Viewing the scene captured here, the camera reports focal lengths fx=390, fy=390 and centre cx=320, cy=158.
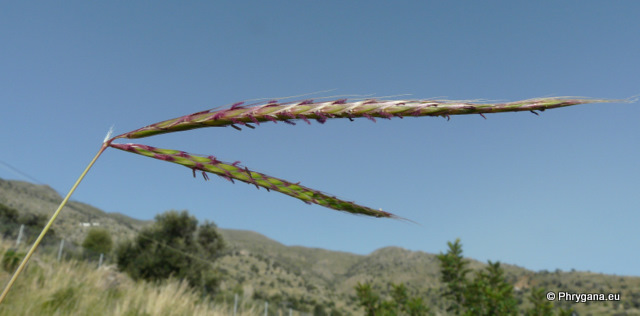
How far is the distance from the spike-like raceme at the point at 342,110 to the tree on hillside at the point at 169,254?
2265 centimetres

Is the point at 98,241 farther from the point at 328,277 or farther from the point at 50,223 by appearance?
the point at 328,277

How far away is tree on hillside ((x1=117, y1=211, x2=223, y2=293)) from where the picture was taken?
79.7 feet

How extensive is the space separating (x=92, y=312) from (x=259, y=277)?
4491cm

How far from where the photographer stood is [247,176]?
34.7 inches

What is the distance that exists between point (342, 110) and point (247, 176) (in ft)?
0.89

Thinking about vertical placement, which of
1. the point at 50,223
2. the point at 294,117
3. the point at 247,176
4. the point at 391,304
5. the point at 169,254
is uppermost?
the point at 294,117

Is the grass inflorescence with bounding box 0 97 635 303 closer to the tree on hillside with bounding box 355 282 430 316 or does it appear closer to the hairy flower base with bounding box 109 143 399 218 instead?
the hairy flower base with bounding box 109 143 399 218

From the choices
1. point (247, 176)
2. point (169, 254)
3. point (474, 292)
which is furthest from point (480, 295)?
point (169, 254)

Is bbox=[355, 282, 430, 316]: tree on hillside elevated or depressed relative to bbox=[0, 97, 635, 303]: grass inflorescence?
depressed

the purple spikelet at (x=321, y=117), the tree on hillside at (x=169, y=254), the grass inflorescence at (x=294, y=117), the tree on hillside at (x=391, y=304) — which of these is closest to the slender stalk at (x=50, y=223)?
the grass inflorescence at (x=294, y=117)

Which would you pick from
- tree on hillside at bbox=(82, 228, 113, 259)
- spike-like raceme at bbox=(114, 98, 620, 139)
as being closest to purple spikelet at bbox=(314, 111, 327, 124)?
spike-like raceme at bbox=(114, 98, 620, 139)

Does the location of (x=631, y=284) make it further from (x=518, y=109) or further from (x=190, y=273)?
(x=518, y=109)

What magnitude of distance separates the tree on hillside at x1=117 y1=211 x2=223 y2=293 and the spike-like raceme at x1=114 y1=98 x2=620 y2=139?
22.6 m

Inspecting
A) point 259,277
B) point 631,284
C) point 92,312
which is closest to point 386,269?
point 259,277
